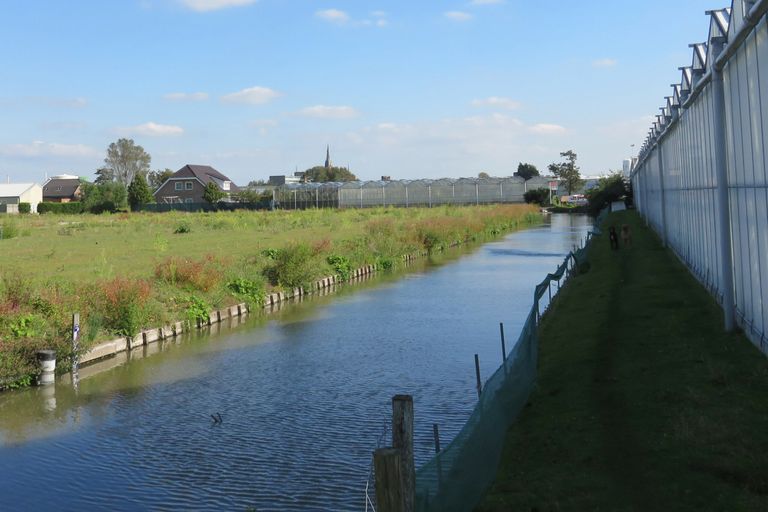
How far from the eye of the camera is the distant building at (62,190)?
130 m

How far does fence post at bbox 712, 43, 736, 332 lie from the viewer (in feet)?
50.0

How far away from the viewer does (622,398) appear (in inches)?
456

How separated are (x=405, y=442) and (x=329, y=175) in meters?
172

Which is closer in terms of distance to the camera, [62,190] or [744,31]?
[744,31]

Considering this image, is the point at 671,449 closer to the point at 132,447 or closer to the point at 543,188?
the point at 132,447

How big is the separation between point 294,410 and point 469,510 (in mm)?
7502

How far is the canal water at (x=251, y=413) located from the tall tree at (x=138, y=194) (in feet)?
296

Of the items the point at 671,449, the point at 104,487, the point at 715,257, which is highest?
the point at 715,257

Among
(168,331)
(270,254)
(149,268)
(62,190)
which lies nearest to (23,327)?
(168,331)

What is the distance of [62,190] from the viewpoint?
13262cm

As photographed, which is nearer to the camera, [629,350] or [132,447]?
[132,447]

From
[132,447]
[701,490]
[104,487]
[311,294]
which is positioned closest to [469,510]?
[701,490]

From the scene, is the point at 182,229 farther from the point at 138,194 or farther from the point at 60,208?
the point at 60,208

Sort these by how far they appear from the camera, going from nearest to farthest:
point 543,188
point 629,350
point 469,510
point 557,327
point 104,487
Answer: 1. point 469,510
2. point 104,487
3. point 629,350
4. point 557,327
5. point 543,188
